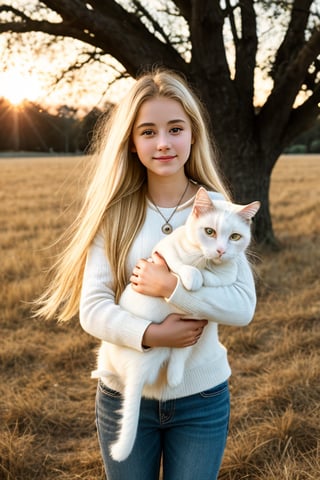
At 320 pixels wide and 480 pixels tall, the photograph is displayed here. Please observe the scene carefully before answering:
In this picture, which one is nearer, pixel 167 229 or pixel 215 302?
pixel 215 302

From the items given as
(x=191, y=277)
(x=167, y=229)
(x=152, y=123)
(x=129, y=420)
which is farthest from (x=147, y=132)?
(x=129, y=420)

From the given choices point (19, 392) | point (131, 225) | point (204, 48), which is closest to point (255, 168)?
point (204, 48)

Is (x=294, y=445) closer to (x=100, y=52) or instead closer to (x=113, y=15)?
(x=113, y=15)

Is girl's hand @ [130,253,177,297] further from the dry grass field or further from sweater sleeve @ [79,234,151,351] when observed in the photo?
the dry grass field

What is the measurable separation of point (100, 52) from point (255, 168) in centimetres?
307

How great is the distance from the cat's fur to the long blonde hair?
8.3 inches

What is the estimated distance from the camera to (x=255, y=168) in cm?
788

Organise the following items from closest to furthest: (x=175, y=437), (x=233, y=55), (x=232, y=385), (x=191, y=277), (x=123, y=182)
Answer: (x=191, y=277)
(x=175, y=437)
(x=123, y=182)
(x=232, y=385)
(x=233, y=55)

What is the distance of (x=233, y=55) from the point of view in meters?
→ 7.97

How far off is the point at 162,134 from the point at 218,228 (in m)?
0.46

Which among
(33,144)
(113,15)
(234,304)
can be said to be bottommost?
(33,144)

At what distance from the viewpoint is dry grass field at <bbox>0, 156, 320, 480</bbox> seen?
10.3 feet

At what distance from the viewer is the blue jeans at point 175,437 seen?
1.99 metres

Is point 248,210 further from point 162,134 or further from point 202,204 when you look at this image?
point 162,134
